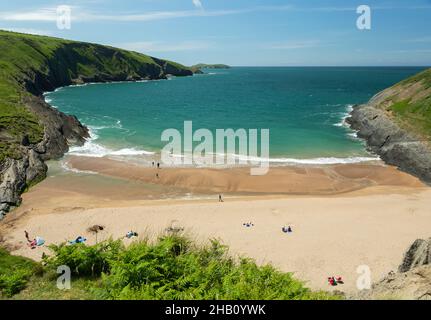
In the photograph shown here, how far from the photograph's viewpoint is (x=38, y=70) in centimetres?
11494

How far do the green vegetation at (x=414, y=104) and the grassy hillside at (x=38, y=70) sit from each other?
53.7m

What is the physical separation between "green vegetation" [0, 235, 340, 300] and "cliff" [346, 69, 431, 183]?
3643 centimetres

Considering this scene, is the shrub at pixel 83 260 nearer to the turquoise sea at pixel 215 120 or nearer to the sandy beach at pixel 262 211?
the sandy beach at pixel 262 211

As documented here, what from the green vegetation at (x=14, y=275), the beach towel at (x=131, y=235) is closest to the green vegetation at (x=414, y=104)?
the beach towel at (x=131, y=235)

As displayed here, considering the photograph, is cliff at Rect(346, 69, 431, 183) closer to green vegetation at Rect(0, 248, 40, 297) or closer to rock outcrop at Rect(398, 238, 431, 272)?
rock outcrop at Rect(398, 238, 431, 272)

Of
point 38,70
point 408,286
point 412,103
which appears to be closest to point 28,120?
point 408,286

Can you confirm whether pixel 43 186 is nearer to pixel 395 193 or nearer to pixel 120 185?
pixel 120 185

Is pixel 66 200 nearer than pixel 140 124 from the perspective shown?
Yes

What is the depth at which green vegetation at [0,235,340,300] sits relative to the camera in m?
12.1

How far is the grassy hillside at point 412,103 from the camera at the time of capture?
54.9 meters

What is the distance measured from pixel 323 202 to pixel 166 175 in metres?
17.8

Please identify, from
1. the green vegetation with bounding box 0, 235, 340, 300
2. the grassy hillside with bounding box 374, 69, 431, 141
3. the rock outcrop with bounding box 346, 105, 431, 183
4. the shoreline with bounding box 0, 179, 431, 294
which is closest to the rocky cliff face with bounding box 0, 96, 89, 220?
the shoreline with bounding box 0, 179, 431, 294

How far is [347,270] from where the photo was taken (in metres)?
23.5

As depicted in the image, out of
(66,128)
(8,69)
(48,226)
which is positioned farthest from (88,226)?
(8,69)
